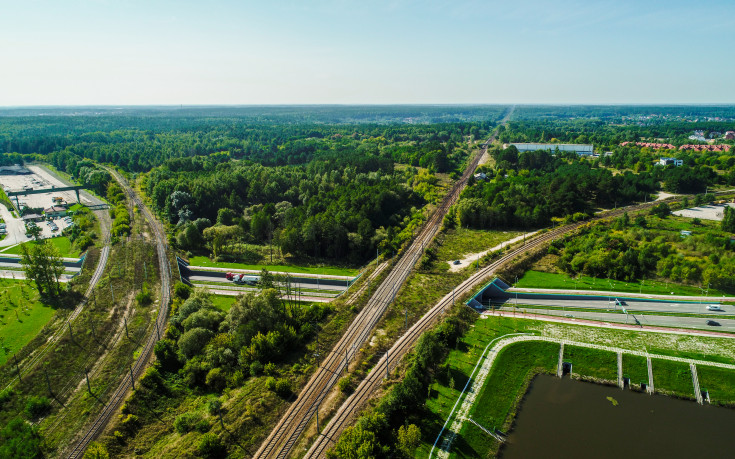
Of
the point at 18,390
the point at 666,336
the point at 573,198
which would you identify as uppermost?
the point at 573,198

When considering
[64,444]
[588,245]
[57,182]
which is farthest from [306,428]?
[57,182]

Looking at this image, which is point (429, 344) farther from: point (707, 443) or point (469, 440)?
point (707, 443)

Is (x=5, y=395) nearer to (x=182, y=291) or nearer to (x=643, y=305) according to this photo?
(x=182, y=291)

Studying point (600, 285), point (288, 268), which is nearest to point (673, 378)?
point (600, 285)

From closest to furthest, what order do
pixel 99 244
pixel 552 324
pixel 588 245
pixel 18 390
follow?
pixel 18 390
pixel 552 324
pixel 588 245
pixel 99 244

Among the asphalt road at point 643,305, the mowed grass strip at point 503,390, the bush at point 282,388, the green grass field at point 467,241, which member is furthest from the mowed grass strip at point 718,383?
the bush at point 282,388

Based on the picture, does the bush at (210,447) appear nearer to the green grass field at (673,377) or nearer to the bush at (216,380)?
the bush at (216,380)

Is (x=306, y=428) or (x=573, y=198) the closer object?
(x=306, y=428)
